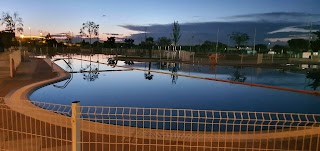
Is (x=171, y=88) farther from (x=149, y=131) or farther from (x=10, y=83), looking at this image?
(x=149, y=131)

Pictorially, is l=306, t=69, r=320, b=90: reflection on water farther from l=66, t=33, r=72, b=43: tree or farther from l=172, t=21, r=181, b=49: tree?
l=66, t=33, r=72, b=43: tree

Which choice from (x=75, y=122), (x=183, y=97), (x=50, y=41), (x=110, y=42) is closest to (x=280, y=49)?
(x=110, y=42)

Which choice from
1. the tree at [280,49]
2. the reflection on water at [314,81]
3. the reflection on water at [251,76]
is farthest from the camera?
the tree at [280,49]

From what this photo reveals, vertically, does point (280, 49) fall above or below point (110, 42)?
below

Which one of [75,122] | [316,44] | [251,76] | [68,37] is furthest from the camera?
[68,37]

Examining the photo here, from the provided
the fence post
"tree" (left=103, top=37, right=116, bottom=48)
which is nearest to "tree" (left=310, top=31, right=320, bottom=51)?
the fence post

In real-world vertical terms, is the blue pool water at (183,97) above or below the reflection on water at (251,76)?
below

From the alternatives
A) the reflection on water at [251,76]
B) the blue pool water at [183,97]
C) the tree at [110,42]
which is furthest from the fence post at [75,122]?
the tree at [110,42]

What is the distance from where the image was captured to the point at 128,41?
84.1 m

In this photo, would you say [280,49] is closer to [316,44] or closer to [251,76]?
[316,44]

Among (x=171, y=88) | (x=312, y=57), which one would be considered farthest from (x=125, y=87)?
(x=312, y=57)

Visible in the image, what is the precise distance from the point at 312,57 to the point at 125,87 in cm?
3367

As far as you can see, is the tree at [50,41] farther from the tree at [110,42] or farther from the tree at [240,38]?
the tree at [240,38]

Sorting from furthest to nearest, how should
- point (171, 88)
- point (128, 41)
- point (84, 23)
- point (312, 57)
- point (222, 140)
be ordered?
1. point (128, 41)
2. point (84, 23)
3. point (312, 57)
4. point (171, 88)
5. point (222, 140)
